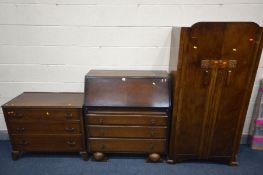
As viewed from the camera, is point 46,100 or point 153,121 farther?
point 46,100

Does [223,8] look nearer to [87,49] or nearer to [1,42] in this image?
[87,49]

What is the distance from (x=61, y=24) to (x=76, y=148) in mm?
1376

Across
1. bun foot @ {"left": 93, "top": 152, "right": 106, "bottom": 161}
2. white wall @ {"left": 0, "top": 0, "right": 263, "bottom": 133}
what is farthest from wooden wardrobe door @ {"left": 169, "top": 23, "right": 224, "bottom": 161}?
bun foot @ {"left": 93, "top": 152, "right": 106, "bottom": 161}

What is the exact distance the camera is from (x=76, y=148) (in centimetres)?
220

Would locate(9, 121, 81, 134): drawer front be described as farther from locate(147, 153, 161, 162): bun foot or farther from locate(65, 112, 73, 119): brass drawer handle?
locate(147, 153, 161, 162): bun foot

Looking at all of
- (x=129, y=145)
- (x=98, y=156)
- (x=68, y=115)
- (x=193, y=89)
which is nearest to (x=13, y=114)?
(x=68, y=115)

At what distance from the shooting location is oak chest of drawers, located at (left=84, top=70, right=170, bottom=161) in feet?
6.61

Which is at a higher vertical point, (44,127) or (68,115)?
(68,115)

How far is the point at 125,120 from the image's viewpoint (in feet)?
6.72

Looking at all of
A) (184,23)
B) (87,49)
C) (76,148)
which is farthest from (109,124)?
(184,23)

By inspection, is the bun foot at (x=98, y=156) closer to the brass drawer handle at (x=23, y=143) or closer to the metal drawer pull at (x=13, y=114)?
the brass drawer handle at (x=23, y=143)

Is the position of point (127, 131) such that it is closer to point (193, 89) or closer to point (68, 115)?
point (68, 115)

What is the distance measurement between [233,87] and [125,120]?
3.58 ft

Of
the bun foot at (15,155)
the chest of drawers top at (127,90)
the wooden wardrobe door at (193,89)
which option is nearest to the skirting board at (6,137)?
the bun foot at (15,155)
